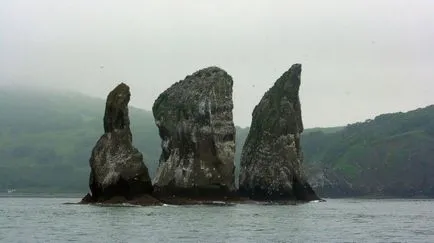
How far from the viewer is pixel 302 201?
14150 cm

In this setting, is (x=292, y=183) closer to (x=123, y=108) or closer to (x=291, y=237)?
(x=123, y=108)

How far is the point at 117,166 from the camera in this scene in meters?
109

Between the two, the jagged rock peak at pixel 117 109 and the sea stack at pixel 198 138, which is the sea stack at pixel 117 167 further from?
the sea stack at pixel 198 138

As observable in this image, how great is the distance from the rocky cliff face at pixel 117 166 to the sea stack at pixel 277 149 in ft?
101

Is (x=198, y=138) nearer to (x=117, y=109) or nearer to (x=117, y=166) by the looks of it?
(x=117, y=109)

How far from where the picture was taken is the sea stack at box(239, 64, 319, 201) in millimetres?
136250

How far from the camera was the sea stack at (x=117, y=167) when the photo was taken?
108 metres

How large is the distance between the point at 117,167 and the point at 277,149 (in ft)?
133

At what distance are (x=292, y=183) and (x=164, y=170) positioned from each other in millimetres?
24433

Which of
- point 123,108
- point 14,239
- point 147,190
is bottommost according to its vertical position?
point 14,239

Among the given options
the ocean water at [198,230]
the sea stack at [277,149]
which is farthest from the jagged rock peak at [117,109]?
the ocean water at [198,230]

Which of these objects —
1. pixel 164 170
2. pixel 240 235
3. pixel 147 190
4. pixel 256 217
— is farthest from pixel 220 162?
pixel 240 235

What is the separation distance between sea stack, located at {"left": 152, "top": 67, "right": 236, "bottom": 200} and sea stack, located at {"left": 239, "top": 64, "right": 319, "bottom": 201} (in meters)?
10.8

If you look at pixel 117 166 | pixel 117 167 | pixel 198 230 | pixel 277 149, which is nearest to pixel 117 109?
pixel 117 166
